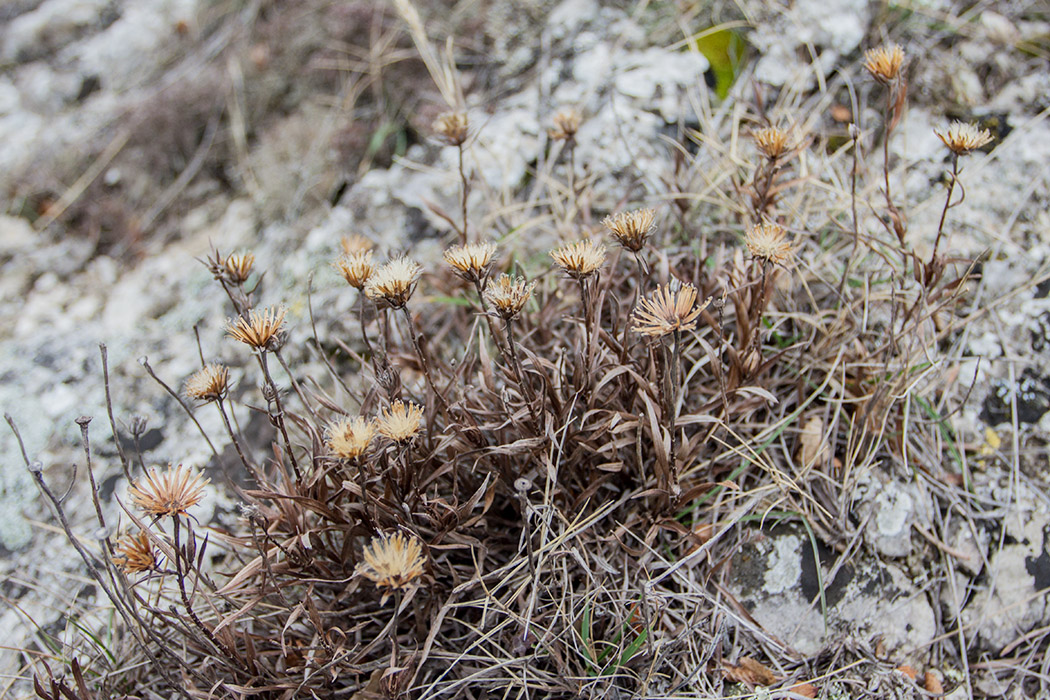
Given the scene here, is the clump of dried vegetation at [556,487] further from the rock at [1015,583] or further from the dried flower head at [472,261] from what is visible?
the rock at [1015,583]

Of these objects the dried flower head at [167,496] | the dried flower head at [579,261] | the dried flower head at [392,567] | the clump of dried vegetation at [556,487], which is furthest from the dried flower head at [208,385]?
the dried flower head at [579,261]

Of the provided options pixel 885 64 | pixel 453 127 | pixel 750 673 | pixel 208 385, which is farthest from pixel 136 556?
pixel 885 64

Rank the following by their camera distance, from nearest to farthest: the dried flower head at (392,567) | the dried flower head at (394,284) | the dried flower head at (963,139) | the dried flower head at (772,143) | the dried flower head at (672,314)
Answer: the dried flower head at (392,567)
the dried flower head at (672,314)
the dried flower head at (394,284)
the dried flower head at (963,139)
the dried flower head at (772,143)

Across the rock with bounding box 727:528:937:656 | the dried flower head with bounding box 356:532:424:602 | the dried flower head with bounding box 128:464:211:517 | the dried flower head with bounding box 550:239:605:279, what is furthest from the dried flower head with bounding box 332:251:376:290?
the rock with bounding box 727:528:937:656

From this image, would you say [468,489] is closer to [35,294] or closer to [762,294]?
[762,294]

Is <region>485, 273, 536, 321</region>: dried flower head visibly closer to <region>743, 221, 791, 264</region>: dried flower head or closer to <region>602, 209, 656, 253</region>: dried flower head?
<region>602, 209, 656, 253</region>: dried flower head

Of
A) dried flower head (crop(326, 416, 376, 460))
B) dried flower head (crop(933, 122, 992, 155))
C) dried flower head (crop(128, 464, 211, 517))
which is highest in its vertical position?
dried flower head (crop(933, 122, 992, 155))

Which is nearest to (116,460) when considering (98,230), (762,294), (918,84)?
(98,230)

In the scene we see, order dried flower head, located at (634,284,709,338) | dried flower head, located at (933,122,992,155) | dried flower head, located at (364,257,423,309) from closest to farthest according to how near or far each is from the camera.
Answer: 1. dried flower head, located at (634,284,709,338)
2. dried flower head, located at (364,257,423,309)
3. dried flower head, located at (933,122,992,155)
